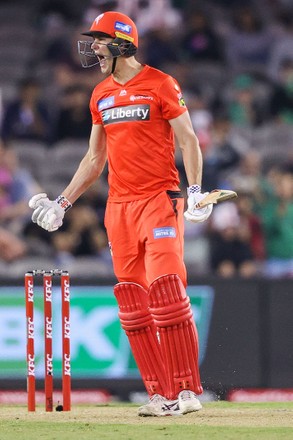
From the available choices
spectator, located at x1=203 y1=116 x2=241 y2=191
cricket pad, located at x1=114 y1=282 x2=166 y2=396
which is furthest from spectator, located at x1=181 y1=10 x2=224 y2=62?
cricket pad, located at x1=114 y1=282 x2=166 y2=396

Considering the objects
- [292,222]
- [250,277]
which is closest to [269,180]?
[292,222]

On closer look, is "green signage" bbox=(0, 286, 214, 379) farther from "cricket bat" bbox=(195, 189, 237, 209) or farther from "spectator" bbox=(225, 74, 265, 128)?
"spectator" bbox=(225, 74, 265, 128)

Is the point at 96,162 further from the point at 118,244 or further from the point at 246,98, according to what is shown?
the point at 246,98

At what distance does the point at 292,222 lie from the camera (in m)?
12.0

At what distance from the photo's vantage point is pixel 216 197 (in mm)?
6559

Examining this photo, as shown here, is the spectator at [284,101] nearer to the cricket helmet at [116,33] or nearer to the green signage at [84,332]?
the green signage at [84,332]

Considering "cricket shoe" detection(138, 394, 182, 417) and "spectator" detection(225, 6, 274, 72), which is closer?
"cricket shoe" detection(138, 394, 182, 417)

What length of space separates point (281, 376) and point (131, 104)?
362 cm

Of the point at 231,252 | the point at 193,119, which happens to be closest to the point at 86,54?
the point at 231,252

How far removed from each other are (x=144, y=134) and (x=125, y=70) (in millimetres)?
411

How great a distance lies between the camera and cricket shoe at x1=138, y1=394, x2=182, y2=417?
22.2 ft

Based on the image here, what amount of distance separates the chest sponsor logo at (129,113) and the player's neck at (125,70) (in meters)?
0.18

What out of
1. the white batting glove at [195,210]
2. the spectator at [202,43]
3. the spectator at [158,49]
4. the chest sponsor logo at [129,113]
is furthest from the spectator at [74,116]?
the white batting glove at [195,210]

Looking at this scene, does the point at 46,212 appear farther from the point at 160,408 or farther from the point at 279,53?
the point at 279,53
